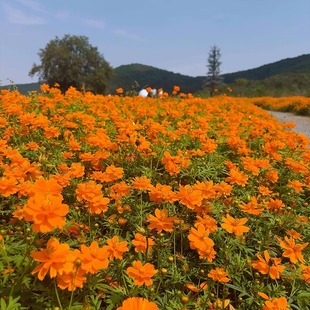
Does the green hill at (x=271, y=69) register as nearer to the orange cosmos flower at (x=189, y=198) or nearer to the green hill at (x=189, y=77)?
the green hill at (x=189, y=77)

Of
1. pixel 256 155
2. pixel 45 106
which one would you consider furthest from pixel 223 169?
pixel 45 106

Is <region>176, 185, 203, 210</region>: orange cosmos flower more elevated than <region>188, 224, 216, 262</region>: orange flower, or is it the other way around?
<region>176, 185, 203, 210</region>: orange cosmos flower

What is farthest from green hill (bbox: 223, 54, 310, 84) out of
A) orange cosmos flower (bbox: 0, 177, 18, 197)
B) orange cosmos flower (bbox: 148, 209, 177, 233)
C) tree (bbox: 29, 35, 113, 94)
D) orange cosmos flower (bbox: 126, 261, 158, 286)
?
orange cosmos flower (bbox: 126, 261, 158, 286)

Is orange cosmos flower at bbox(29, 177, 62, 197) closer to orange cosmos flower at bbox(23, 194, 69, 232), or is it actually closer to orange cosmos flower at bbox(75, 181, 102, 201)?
orange cosmos flower at bbox(23, 194, 69, 232)

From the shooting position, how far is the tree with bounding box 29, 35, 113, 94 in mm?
36156

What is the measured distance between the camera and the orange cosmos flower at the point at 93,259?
119cm

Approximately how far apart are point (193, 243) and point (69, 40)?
42.0 m

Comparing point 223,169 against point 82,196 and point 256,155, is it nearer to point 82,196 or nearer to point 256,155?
point 256,155

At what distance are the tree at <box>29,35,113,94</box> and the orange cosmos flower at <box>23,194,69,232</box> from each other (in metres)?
34.7

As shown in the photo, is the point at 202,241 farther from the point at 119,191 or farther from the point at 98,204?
the point at 119,191

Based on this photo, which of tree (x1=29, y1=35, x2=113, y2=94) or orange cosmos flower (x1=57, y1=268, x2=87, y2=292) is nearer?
orange cosmos flower (x1=57, y1=268, x2=87, y2=292)

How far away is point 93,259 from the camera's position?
122 cm

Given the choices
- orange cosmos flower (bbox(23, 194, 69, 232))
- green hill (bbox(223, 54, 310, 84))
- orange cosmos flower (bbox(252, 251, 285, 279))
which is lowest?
orange cosmos flower (bbox(252, 251, 285, 279))

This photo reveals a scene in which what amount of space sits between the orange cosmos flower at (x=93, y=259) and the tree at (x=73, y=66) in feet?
114
